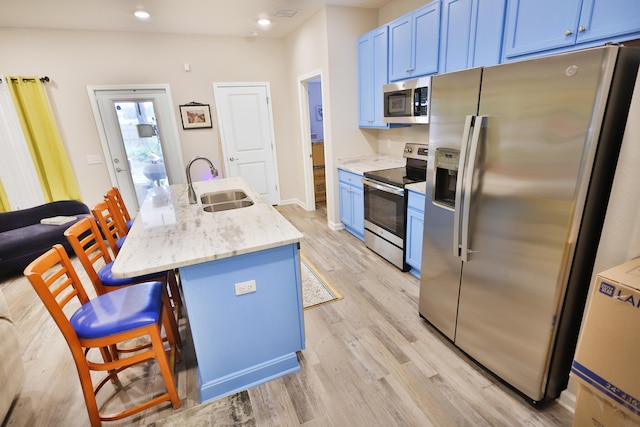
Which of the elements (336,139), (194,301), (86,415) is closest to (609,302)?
(194,301)

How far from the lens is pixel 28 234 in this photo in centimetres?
350

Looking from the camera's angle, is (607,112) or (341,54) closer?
(607,112)

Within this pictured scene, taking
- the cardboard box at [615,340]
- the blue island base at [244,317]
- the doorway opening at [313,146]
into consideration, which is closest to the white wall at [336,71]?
the doorway opening at [313,146]

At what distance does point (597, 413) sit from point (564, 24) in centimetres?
196

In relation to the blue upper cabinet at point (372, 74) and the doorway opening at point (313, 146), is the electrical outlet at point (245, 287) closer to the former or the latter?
the blue upper cabinet at point (372, 74)

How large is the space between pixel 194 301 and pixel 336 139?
294 cm

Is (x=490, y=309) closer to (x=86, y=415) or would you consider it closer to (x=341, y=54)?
(x=86, y=415)

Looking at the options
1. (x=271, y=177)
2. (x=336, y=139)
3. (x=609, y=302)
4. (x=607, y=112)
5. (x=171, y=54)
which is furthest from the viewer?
(x=271, y=177)

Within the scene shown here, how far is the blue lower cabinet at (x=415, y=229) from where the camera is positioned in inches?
106

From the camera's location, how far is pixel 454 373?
194cm

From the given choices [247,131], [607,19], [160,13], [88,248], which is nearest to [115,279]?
[88,248]

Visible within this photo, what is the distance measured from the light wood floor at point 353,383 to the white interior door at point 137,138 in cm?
245

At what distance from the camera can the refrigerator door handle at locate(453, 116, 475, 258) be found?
66.2 inches

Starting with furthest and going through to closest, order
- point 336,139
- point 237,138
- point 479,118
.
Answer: point 237,138
point 336,139
point 479,118
